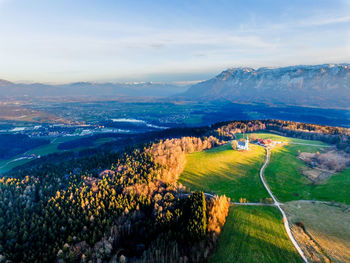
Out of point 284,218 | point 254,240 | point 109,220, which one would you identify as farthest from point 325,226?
point 109,220

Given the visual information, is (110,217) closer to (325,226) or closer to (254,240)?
(254,240)

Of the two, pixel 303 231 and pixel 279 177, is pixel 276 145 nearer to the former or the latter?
pixel 279 177

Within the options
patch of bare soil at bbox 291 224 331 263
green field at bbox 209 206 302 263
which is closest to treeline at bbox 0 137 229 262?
green field at bbox 209 206 302 263

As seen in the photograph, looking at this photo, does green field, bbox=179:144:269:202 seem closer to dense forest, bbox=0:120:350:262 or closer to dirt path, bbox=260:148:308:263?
dirt path, bbox=260:148:308:263

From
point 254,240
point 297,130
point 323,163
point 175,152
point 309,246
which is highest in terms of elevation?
point 175,152

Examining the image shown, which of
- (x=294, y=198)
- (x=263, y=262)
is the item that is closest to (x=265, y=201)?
(x=294, y=198)

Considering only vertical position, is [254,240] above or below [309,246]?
below

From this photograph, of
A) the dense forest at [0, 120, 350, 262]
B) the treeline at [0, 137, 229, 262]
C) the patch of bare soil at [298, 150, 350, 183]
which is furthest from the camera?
the patch of bare soil at [298, 150, 350, 183]
